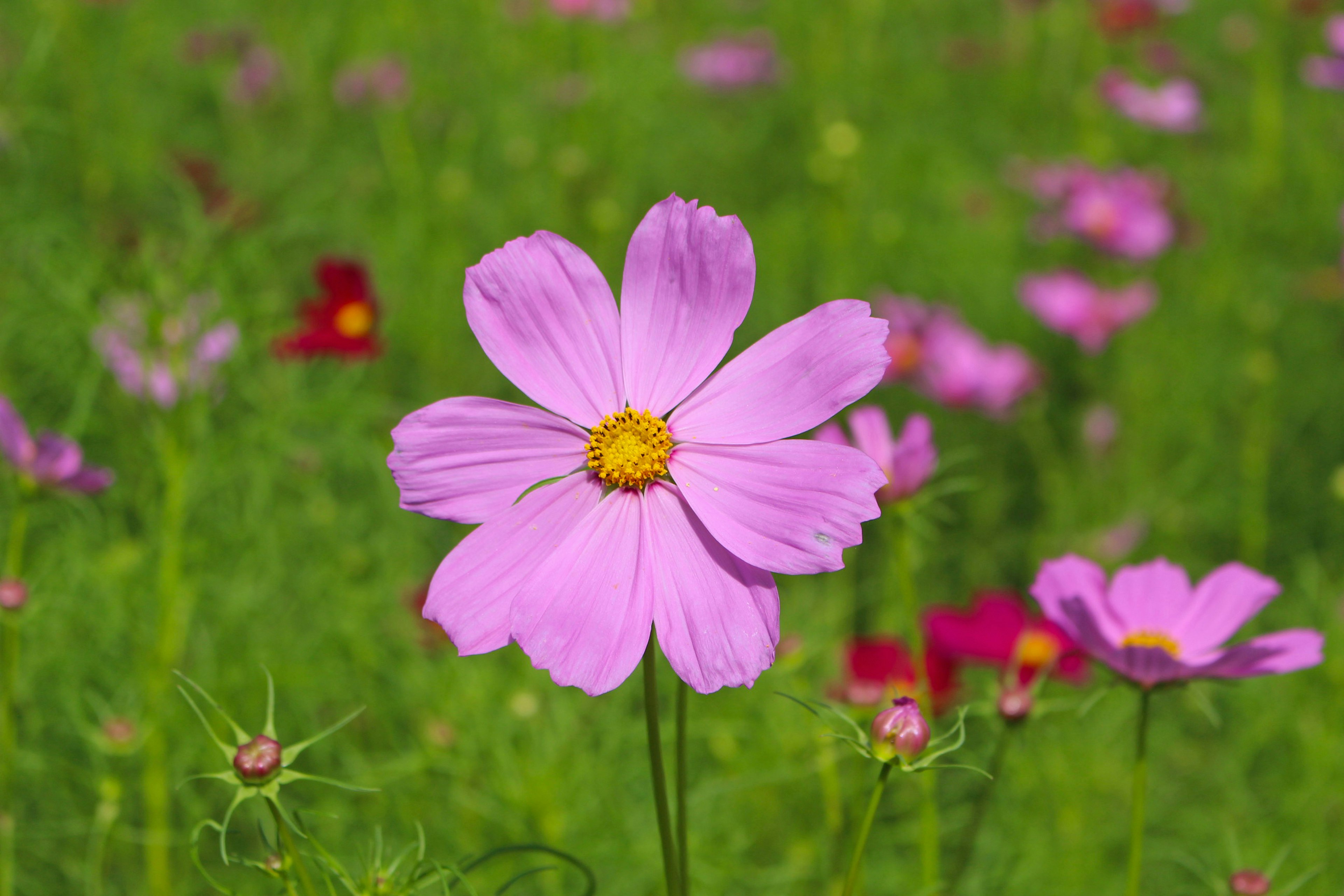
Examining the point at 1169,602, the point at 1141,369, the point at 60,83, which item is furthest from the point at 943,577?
the point at 60,83

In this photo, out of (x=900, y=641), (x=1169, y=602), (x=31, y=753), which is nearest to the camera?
(x=1169, y=602)

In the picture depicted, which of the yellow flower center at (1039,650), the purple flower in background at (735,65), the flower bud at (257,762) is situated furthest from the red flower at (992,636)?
the purple flower in background at (735,65)

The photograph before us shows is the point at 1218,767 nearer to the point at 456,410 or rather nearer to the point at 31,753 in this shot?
the point at 456,410

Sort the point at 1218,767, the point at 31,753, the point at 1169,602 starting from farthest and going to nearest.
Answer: the point at 1218,767 < the point at 31,753 < the point at 1169,602

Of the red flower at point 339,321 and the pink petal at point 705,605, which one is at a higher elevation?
the red flower at point 339,321

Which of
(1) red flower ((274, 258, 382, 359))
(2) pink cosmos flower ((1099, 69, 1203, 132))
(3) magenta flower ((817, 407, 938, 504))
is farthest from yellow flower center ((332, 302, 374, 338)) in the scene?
(2) pink cosmos flower ((1099, 69, 1203, 132))

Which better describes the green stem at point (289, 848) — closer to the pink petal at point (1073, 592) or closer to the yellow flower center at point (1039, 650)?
the pink petal at point (1073, 592)

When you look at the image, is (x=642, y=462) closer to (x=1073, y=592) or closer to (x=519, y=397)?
(x=1073, y=592)
